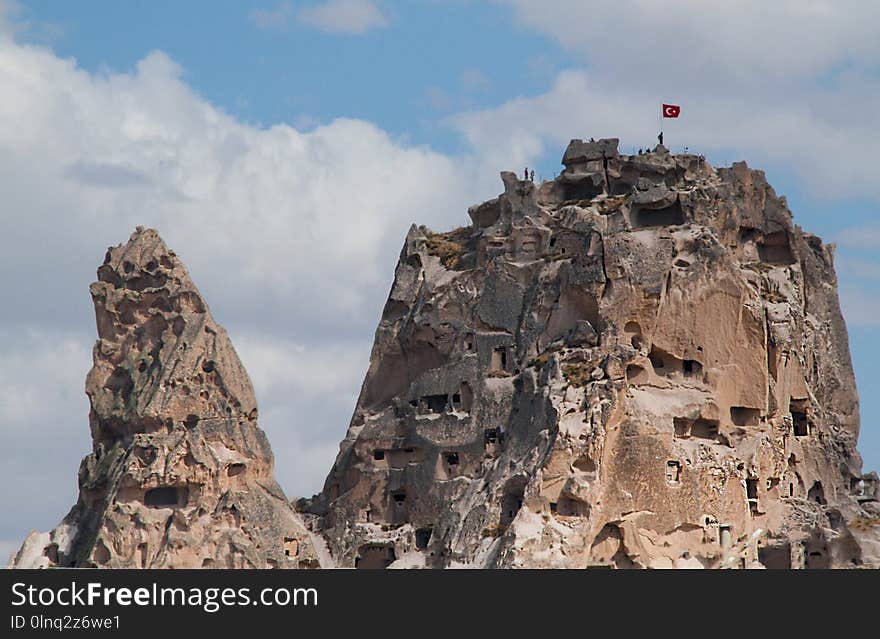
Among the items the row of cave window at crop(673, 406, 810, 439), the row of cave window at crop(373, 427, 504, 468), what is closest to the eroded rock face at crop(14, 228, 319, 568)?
the row of cave window at crop(373, 427, 504, 468)

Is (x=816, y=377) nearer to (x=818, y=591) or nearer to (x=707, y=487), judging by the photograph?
(x=707, y=487)

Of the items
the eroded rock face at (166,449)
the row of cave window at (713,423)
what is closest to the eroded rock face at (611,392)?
the row of cave window at (713,423)

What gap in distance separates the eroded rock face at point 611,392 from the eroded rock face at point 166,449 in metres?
5.60

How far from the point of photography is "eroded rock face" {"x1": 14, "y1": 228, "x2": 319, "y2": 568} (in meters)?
107

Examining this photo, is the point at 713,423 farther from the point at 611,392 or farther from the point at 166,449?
the point at 166,449

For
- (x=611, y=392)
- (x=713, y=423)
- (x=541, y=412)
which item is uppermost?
(x=713, y=423)

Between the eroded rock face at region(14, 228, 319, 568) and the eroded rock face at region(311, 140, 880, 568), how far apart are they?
18.4 ft

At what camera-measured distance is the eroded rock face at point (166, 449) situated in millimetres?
106750

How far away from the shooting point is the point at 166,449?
10819cm

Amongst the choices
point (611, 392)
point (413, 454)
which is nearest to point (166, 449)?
point (413, 454)

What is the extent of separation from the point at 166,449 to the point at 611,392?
62.0 feet

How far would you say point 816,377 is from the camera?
117m

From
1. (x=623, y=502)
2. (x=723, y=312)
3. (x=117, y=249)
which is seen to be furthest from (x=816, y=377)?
(x=117, y=249)

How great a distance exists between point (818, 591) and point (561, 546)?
59.3 feet
